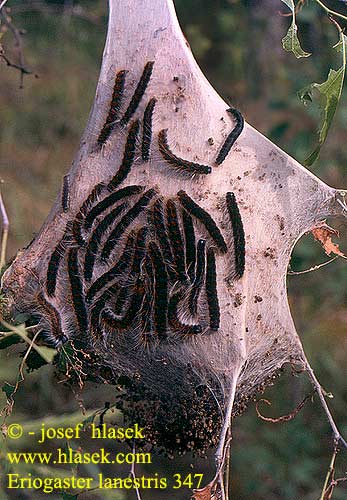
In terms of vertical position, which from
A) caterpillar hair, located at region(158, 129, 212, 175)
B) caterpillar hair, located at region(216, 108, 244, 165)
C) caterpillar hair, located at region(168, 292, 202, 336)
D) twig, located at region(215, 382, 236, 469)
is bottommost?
twig, located at region(215, 382, 236, 469)

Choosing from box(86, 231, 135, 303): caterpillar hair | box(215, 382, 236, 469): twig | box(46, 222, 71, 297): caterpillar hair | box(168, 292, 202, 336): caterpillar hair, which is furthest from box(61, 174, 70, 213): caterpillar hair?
box(215, 382, 236, 469): twig

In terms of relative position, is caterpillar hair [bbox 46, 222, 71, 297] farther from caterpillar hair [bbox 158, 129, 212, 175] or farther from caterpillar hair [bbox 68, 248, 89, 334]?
caterpillar hair [bbox 158, 129, 212, 175]

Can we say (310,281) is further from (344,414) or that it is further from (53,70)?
(53,70)

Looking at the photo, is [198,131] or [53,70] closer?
[198,131]

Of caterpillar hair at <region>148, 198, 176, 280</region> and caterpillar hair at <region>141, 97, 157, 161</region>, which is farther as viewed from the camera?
caterpillar hair at <region>141, 97, 157, 161</region>

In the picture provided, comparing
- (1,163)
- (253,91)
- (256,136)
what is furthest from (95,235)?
(253,91)
